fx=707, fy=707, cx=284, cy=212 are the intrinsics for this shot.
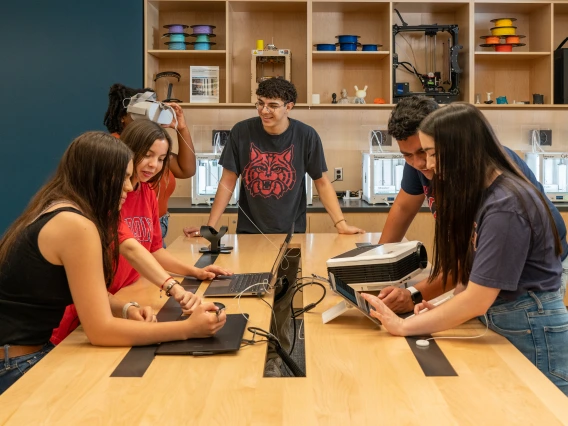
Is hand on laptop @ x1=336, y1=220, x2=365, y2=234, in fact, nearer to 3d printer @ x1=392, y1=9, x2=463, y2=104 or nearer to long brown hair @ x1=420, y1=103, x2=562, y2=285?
3d printer @ x1=392, y1=9, x2=463, y2=104

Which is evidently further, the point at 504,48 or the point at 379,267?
the point at 504,48

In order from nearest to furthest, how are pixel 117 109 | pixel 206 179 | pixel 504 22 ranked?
pixel 117 109, pixel 206 179, pixel 504 22

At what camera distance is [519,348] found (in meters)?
1.85

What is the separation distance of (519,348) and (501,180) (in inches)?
17.6

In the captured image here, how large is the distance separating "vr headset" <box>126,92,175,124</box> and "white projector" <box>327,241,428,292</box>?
1.51m

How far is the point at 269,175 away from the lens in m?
3.81

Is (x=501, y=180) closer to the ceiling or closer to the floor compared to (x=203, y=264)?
closer to the ceiling

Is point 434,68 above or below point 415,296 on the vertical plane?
above

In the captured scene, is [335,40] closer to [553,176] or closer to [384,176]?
[384,176]

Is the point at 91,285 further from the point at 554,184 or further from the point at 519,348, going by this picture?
the point at 554,184

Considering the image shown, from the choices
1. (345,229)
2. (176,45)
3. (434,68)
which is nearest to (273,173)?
(345,229)

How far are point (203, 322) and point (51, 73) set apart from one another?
3694 millimetres

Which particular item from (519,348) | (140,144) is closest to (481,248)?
(519,348)

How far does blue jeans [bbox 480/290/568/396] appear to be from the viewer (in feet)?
5.94
